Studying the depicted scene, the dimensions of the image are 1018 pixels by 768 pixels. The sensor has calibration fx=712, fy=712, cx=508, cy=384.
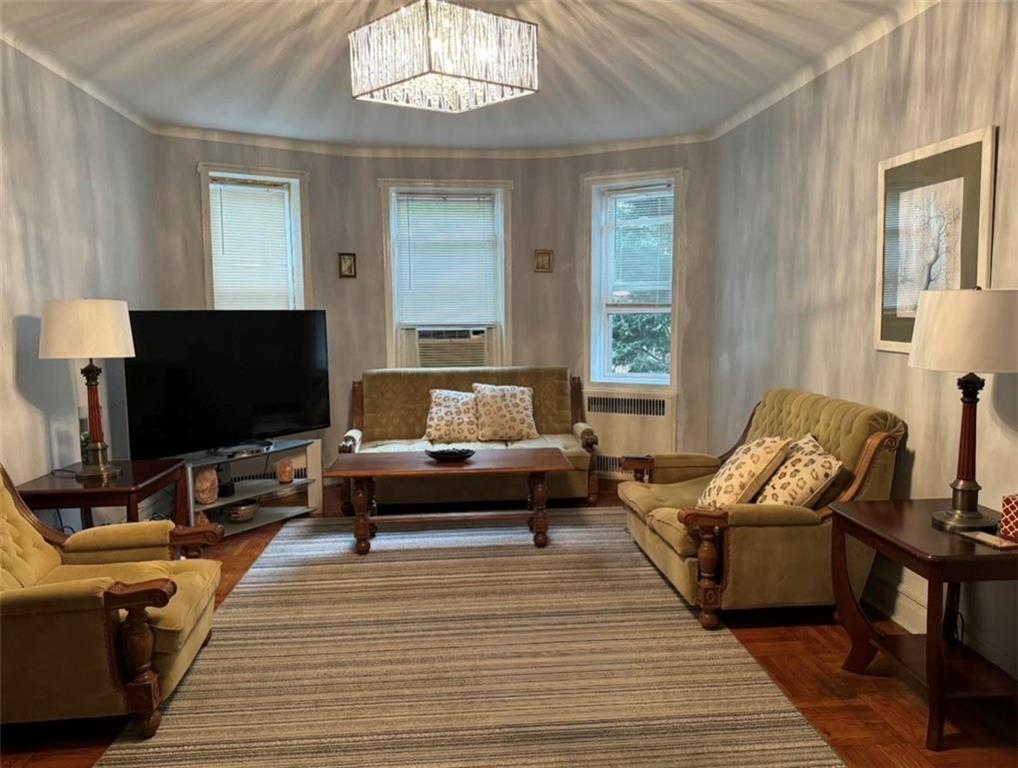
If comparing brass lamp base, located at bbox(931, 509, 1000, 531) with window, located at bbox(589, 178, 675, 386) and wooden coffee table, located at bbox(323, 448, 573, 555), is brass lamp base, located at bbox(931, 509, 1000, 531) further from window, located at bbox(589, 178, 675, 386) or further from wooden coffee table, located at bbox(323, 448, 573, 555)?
window, located at bbox(589, 178, 675, 386)

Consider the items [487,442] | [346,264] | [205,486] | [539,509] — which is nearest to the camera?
[539,509]

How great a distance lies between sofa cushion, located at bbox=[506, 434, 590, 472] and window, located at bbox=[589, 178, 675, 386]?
820 mm

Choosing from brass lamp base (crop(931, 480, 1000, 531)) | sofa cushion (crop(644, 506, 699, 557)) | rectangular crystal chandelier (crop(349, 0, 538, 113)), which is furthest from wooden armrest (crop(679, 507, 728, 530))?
rectangular crystal chandelier (crop(349, 0, 538, 113))

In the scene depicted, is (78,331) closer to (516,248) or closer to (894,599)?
(516,248)

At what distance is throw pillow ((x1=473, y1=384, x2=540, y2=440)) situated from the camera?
5.21m

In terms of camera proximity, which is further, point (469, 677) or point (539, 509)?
point (539, 509)

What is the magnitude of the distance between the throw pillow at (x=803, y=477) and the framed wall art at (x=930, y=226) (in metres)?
0.58

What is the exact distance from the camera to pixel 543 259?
5.78 meters

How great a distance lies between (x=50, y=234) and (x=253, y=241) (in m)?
1.82

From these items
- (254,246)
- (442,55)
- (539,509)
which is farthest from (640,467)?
(254,246)

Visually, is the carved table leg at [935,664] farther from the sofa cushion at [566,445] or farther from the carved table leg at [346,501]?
the carved table leg at [346,501]

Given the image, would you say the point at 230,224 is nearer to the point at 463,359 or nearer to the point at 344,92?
the point at 344,92

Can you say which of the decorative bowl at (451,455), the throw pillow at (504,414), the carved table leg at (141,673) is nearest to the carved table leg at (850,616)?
the decorative bowl at (451,455)

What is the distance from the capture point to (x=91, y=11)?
9.78 ft
